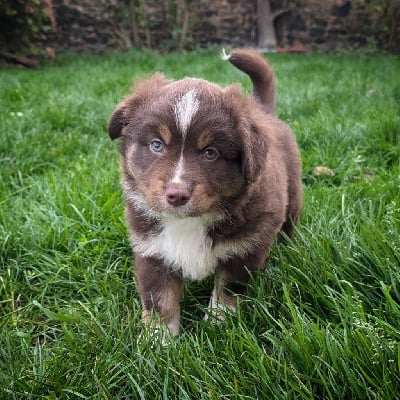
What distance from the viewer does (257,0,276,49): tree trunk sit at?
1396 centimetres

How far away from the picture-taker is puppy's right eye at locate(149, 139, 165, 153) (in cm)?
202

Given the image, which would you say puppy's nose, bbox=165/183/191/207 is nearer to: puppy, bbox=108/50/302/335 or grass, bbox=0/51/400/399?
puppy, bbox=108/50/302/335

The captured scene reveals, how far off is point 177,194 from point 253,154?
1.28 feet

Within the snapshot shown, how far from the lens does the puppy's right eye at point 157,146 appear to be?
6.61 feet

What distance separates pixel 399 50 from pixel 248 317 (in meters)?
12.5

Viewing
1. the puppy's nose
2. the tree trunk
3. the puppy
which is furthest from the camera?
the tree trunk

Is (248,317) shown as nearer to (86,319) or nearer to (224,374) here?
(224,374)

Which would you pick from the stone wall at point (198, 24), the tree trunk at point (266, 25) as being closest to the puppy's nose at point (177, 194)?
the stone wall at point (198, 24)

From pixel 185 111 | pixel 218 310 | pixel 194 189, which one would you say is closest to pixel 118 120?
pixel 185 111

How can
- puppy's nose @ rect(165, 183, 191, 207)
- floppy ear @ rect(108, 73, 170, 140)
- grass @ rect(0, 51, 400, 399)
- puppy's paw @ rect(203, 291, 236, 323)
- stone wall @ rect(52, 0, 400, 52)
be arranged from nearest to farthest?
1. grass @ rect(0, 51, 400, 399)
2. puppy's nose @ rect(165, 183, 191, 207)
3. puppy's paw @ rect(203, 291, 236, 323)
4. floppy ear @ rect(108, 73, 170, 140)
5. stone wall @ rect(52, 0, 400, 52)

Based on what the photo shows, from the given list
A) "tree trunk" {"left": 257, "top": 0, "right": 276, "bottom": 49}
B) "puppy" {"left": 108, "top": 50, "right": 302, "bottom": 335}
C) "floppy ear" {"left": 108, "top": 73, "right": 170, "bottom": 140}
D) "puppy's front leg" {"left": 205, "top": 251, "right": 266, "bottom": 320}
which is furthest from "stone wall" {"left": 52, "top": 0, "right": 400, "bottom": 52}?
"puppy's front leg" {"left": 205, "top": 251, "right": 266, "bottom": 320}

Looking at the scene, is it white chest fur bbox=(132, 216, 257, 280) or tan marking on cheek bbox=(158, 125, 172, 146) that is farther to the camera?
white chest fur bbox=(132, 216, 257, 280)

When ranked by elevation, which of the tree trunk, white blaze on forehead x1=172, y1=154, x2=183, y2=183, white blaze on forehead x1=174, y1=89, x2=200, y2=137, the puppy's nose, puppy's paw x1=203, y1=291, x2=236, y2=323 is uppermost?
white blaze on forehead x1=174, y1=89, x2=200, y2=137

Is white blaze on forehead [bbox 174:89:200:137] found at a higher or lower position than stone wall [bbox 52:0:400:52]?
higher
